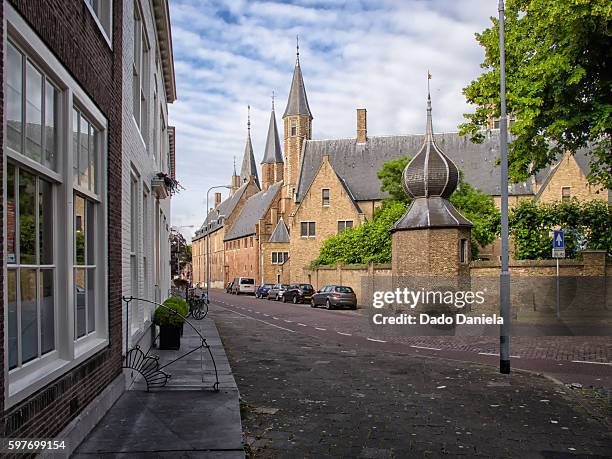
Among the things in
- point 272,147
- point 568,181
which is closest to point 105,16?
point 568,181

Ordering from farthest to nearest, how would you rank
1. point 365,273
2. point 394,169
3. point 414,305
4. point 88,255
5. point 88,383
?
point 394,169, point 365,273, point 414,305, point 88,255, point 88,383

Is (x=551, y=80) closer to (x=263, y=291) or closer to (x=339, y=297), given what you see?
(x=339, y=297)

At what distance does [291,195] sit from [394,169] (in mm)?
24531

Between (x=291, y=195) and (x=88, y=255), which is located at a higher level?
(x=291, y=195)

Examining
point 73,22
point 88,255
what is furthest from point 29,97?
point 88,255

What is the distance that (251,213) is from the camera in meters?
84.1

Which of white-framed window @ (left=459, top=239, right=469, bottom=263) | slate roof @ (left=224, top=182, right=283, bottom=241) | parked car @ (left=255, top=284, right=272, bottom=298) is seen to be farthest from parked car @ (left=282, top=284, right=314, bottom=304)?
slate roof @ (left=224, top=182, right=283, bottom=241)

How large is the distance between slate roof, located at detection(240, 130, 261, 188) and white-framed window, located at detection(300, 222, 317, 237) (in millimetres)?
45611

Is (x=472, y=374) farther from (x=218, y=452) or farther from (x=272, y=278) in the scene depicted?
(x=272, y=278)

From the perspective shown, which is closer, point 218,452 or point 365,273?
point 218,452

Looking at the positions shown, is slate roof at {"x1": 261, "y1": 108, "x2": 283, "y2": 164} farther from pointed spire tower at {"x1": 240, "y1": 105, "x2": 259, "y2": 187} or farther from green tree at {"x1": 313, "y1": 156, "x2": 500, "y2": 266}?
green tree at {"x1": 313, "y1": 156, "x2": 500, "y2": 266}

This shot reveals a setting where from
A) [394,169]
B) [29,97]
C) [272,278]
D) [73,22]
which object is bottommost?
[272,278]

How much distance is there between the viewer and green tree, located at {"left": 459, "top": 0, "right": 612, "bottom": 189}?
16125mm

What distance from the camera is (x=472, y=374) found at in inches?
457
